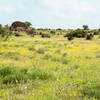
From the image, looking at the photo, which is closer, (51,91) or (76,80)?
(51,91)

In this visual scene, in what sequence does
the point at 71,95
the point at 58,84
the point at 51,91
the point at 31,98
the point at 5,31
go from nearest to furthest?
the point at 31,98 → the point at 71,95 → the point at 51,91 → the point at 58,84 → the point at 5,31

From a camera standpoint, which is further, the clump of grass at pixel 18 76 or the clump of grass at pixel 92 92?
the clump of grass at pixel 18 76

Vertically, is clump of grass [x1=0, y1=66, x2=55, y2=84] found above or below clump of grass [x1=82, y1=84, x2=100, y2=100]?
above

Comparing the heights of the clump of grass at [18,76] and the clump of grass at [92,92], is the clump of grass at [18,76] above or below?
above

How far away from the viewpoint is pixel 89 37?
3319 cm

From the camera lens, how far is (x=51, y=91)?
4605mm

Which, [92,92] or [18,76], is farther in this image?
[18,76]

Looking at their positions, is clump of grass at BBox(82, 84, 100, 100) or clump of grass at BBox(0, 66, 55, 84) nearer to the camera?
clump of grass at BBox(82, 84, 100, 100)

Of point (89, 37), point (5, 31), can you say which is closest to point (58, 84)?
point (5, 31)

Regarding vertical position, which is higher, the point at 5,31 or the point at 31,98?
the point at 5,31

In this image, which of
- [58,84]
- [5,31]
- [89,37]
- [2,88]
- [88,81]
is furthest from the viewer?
[89,37]

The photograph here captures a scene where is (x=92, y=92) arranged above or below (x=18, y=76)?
below

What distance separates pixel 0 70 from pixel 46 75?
6.67 ft

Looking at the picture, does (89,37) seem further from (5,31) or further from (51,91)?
(51,91)
